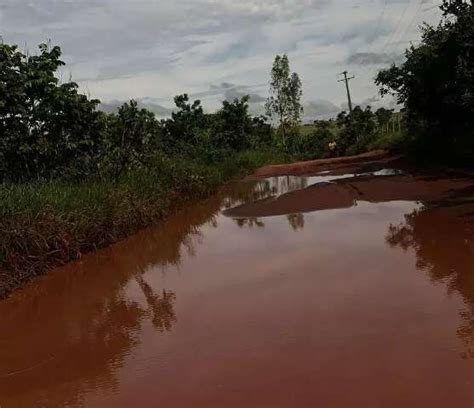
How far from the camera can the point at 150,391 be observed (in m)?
5.24

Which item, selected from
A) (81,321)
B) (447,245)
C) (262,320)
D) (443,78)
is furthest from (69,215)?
(443,78)

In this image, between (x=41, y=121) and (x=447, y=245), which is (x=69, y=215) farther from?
(x=447, y=245)

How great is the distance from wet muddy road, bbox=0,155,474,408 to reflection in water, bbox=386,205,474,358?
3 cm

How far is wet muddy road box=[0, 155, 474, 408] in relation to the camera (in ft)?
16.4

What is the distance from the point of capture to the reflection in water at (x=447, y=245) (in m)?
6.83

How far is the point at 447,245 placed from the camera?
9727mm

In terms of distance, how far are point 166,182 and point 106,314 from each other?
33.2 feet

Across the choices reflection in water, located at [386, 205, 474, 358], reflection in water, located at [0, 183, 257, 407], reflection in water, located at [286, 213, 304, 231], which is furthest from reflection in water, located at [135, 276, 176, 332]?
reflection in water, located at [286, 213, 304, 231]

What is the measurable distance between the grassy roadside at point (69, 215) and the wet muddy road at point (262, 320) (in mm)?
413

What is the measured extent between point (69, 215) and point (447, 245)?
710 cm

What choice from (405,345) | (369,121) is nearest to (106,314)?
(405,345)

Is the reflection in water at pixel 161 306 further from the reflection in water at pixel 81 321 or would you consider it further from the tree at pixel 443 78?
the tree at pixel 443 78

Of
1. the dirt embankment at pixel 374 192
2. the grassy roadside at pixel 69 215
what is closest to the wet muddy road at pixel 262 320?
the grassy roadside at pixel 69 215

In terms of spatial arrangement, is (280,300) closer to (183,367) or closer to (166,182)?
(183,367)
